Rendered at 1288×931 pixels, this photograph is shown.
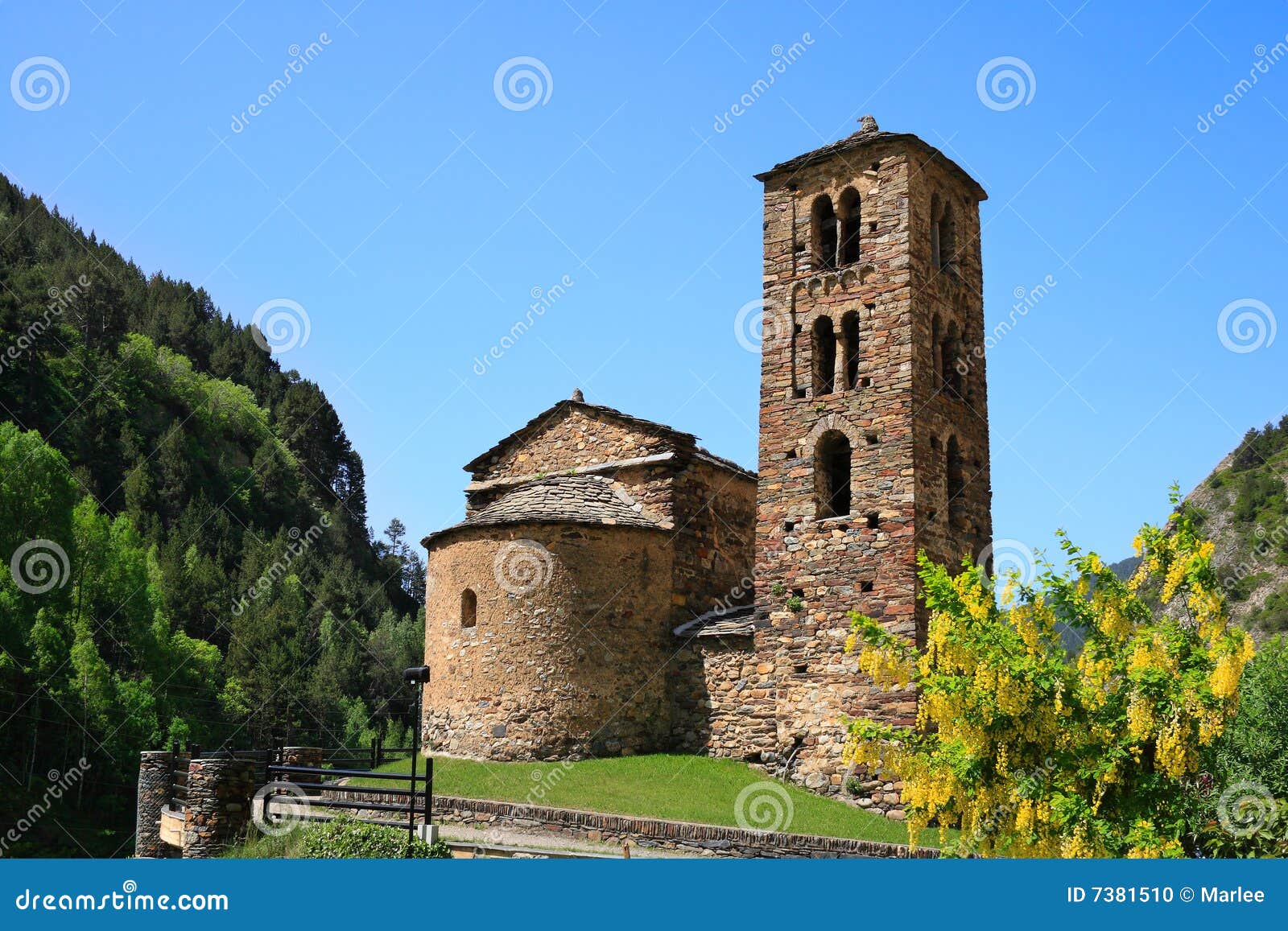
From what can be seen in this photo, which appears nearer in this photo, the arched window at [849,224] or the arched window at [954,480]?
the arched window at [954,480]

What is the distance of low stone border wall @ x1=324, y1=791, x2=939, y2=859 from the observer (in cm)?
1582

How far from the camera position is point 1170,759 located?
11.1 m

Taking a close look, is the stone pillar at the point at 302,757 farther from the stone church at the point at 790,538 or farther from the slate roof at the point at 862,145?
the slate roof at the point at 862,145

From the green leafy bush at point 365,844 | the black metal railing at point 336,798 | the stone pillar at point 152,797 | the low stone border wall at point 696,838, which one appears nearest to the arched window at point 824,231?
the low stone border wall at point 696,838

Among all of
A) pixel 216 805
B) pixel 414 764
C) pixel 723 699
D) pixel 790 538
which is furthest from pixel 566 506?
pixel 216 805

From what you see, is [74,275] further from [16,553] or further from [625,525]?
[625,525]

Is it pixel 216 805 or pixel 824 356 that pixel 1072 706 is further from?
pixel 824 356

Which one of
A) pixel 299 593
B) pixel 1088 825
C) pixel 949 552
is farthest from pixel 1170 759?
pixel 299 593

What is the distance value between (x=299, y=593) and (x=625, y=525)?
45116mm

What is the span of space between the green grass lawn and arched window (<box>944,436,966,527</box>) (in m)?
6.50

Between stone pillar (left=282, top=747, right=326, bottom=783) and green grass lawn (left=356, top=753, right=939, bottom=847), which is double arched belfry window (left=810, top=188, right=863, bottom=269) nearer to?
green grass lawn (left=356, top=753, right=939, bottom=847)

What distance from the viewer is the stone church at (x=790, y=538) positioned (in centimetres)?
2273

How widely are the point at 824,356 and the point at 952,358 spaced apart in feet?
9.31

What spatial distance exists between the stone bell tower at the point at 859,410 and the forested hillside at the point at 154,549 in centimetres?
1537
